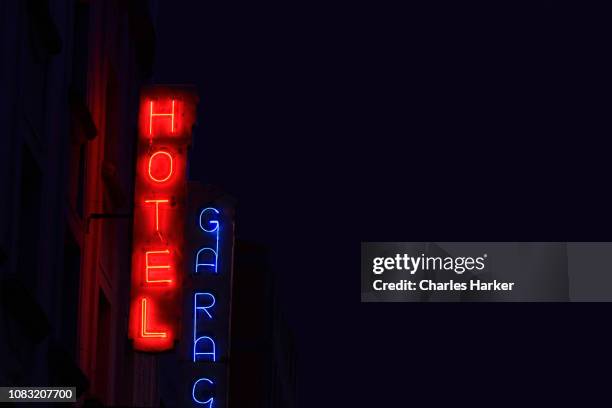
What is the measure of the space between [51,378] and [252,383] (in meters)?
48.4

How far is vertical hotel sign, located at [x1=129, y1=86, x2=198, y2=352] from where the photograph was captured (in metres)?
23.7

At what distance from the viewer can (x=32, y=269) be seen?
62.1ft

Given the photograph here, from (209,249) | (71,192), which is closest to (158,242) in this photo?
(71,192)

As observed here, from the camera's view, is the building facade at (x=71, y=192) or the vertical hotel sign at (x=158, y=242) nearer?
the building facade at (x=71, y=192)

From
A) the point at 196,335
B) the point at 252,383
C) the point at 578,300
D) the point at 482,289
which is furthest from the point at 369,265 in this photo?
the point at 252,383

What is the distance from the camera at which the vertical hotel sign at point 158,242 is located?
2369cm

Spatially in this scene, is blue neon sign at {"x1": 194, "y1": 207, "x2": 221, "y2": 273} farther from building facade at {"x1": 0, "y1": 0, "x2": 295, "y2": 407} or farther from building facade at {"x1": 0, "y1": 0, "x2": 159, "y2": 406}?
building facade at {"x1": 0, "y1": 0, "x2": 159, "y2": 406}

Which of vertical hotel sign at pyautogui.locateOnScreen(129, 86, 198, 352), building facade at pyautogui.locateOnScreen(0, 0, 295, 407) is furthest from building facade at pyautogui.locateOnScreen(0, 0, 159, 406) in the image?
vertical hotel sign at pyautogui.locateOnScreen(129, 86, 198, 352)

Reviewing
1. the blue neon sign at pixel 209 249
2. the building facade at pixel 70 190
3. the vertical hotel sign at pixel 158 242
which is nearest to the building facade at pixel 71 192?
the building facade at pixel 70 190

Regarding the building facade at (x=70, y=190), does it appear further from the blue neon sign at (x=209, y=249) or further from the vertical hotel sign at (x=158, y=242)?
the blue neon sign at (x=209, y=249)

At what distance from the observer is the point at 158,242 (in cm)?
2383

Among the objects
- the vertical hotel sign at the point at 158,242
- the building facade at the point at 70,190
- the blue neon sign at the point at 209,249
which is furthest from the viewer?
the blue neon sign at the point at 209,249

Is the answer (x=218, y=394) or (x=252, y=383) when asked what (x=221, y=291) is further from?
(x=252, y=383)

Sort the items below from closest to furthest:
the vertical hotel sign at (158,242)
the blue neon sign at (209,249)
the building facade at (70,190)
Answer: the building facade at (70,190) → the vertical hotel sign at (158,242) → the blue neon sign at (209,249)
